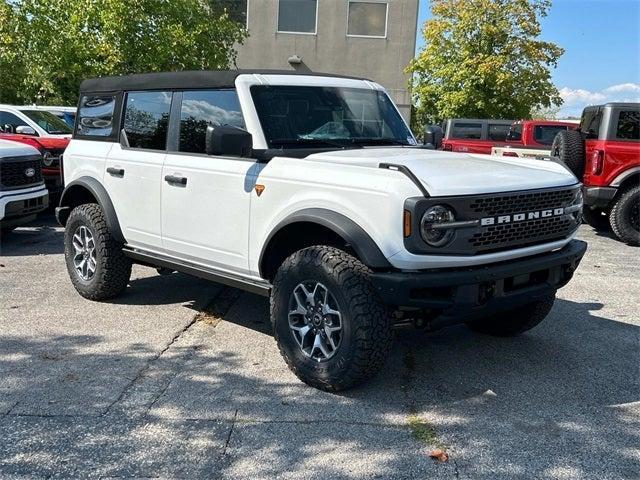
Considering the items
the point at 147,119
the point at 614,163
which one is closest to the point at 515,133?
the point at 614,163

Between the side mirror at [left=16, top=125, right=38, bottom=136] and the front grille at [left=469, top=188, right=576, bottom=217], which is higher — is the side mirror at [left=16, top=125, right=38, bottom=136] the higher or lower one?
the lower one

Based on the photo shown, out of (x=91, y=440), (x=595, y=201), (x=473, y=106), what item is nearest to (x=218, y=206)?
(x=91, y=440)

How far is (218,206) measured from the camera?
438 cm

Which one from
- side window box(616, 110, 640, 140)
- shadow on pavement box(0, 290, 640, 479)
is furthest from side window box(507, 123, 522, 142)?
shadow on pavement box(0, 290, 640, 479)

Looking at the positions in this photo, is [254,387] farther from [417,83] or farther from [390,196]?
[417,83]

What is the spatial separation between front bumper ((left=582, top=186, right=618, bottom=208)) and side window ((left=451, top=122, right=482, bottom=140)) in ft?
21.4

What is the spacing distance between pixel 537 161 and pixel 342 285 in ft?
6.12

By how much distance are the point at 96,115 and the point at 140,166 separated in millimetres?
1053

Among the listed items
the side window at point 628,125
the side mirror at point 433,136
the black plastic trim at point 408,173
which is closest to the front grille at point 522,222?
the black plastic trim at point 408,173

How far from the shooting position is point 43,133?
34.8ft

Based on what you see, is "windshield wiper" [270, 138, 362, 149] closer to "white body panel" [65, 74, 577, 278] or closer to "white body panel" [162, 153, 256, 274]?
"white body panel" [65, 74, 577, 278]

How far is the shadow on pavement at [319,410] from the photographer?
306cm

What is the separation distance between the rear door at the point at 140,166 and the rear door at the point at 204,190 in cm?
13

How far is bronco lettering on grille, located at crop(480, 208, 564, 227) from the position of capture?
139 inches
